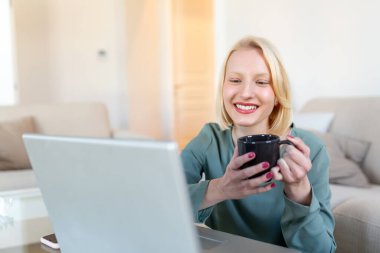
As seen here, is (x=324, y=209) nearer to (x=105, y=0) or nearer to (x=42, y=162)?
(x=42, y=162)

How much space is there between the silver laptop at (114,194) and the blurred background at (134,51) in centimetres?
269

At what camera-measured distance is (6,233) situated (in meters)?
1.27

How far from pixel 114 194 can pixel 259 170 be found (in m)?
0.25

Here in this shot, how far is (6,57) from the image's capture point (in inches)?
144

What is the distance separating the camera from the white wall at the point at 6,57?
3591 millimetres

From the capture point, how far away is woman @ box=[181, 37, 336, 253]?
70cm

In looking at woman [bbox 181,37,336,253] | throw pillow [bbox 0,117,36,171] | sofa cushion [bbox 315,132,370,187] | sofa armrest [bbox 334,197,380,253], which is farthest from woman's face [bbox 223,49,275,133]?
throw pillow [bbox 0,117,36,171]

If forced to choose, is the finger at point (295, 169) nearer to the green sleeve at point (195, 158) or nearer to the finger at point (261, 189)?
the finger at point (261, 189)

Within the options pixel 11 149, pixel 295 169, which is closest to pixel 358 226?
pixel 295 169

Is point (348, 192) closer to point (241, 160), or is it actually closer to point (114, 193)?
point (241, 160)

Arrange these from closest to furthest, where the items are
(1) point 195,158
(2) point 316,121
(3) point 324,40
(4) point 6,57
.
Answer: (1) point 195,158, (2) point 316,121, (3) point 324,40, (4) point 6,57

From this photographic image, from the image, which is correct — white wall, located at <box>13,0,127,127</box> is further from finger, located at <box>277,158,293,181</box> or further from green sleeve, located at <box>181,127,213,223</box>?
finger, located at <box>277,158,293,181</box>

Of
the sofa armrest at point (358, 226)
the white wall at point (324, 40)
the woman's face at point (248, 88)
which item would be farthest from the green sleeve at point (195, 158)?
the white wall at point (324, 40)

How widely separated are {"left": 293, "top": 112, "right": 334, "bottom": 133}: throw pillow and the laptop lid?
187 centimetres
